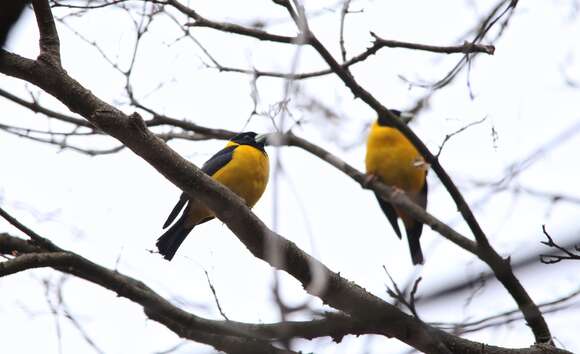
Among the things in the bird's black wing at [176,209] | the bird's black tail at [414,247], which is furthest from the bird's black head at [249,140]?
the bird's black tail at [414,247]

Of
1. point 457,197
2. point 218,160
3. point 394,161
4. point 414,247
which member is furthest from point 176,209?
point 414,247

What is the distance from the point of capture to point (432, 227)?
14.7 feet

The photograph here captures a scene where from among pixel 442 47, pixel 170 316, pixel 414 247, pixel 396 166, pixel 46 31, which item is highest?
pixel 396 166

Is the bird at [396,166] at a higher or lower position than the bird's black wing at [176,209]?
higher

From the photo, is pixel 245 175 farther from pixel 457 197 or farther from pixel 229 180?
pixel 457 197

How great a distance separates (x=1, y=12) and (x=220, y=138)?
5169mm

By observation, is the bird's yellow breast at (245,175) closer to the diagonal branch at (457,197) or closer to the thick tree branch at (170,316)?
the diagonal branch at (457,197)

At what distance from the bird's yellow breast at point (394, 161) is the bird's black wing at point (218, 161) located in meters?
1.68

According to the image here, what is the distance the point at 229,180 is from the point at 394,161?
6.71ft

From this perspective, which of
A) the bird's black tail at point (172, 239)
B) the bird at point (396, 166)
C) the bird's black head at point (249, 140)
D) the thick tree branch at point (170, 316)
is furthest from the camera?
the bird at point (396, 166)

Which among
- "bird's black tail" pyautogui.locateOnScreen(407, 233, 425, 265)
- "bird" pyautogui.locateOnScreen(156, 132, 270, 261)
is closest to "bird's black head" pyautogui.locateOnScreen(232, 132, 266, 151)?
"bird" pyautogui.locateOnScreen(156, 132, 270, 261)

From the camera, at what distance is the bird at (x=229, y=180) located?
5.29m

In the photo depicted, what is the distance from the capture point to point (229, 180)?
5.56m

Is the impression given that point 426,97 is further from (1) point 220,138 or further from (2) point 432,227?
(1) point 220,138
